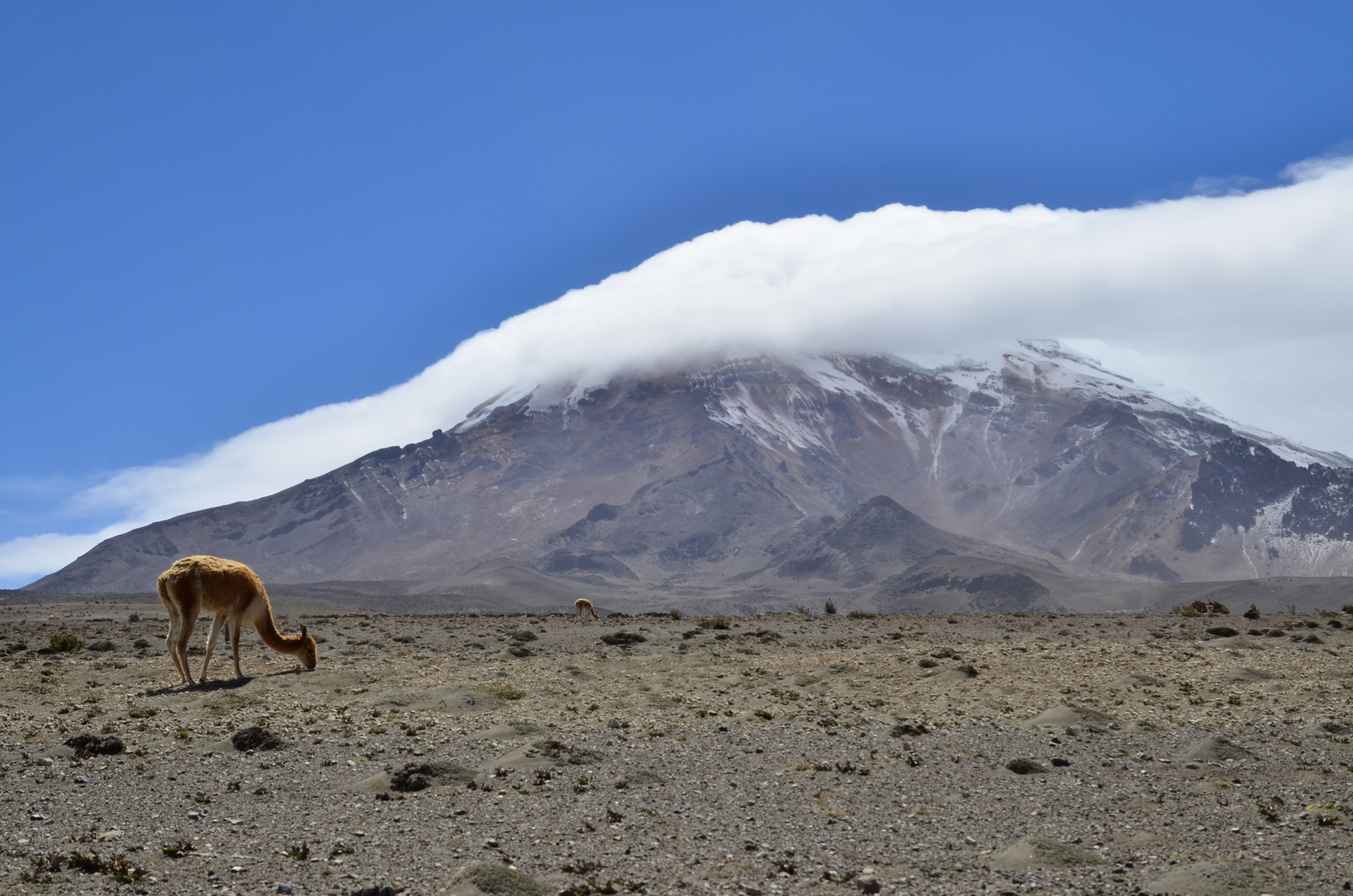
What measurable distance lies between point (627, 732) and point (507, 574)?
166 metres

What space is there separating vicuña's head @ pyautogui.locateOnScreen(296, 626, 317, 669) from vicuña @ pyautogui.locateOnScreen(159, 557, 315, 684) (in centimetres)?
76

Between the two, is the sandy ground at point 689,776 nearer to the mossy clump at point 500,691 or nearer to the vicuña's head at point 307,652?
the mossy clump at point 500,691

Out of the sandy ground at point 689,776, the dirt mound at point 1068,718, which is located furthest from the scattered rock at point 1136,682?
the dirt mound at point 1068,718

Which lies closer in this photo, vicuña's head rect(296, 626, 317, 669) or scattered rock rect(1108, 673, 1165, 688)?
scattered rock rect(1108, 673, 1165, 688)

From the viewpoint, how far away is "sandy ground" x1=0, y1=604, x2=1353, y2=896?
10281 mm

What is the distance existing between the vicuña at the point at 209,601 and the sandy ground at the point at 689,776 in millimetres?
865

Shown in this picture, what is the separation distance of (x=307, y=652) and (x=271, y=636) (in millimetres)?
814

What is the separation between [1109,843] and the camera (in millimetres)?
11195

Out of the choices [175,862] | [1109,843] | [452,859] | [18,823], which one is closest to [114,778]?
[18,823]

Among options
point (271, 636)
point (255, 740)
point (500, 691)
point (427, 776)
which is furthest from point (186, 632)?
point (427, 776)

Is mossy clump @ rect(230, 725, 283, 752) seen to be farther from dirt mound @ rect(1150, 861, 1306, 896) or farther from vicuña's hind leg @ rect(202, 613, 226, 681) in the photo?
dirt mound @ rect(1150, 861, 1306, 896)

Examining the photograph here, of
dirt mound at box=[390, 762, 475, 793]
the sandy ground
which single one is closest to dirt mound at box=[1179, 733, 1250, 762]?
the sandy ground

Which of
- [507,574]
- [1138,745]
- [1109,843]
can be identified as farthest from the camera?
[507,574]

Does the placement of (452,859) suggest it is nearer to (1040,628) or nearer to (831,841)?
(831,841)
